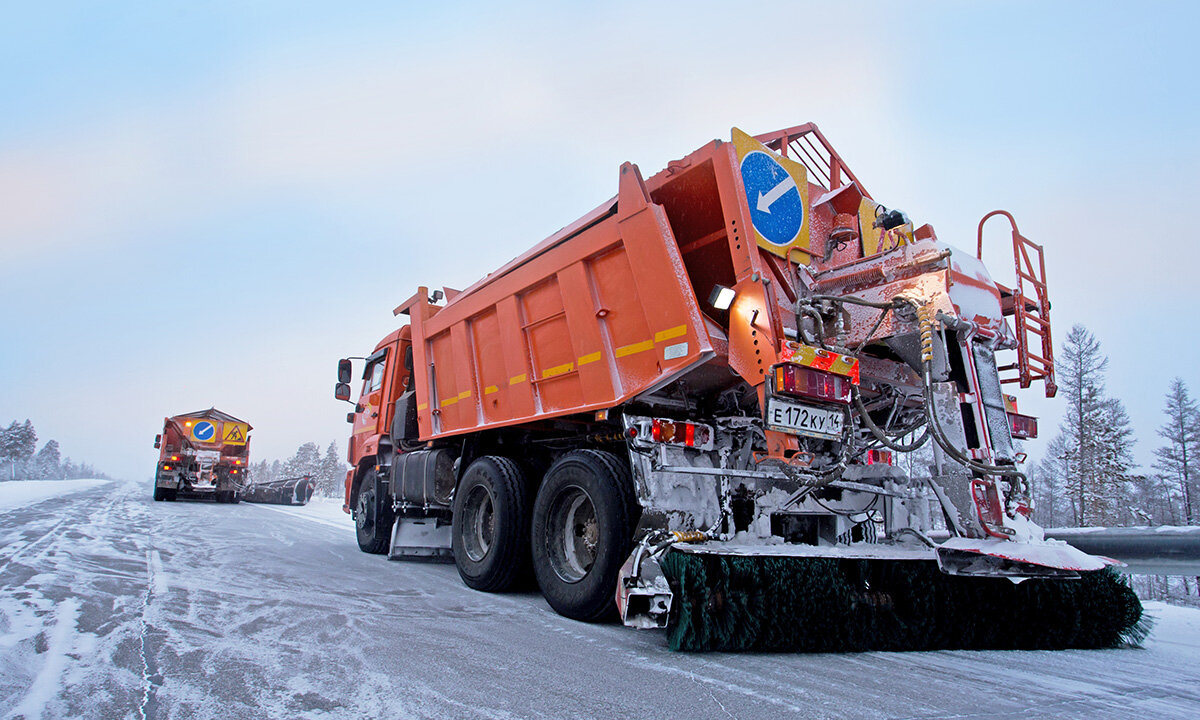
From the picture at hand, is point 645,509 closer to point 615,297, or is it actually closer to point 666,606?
point 666,606

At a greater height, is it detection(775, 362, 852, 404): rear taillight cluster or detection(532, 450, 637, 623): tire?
detection(775, 362, 852, 404): rear taillight cluster

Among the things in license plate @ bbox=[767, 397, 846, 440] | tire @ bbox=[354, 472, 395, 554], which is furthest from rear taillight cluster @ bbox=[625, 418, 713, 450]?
tire @ bbox=[354, 472, 395, 554]

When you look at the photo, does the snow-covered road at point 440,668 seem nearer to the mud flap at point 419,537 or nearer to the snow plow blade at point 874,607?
the snow plow blade at point 874,607

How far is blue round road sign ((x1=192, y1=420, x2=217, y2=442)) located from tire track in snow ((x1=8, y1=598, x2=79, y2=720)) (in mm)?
19955

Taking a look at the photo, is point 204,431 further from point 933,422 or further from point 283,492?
point 933,422

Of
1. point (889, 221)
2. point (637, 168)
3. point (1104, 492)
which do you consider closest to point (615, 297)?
point (637, 168)

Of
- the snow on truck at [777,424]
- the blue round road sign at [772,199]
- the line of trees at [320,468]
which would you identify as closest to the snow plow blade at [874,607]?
the snow on truck at [777,424]

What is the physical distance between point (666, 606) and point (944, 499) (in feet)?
5.39

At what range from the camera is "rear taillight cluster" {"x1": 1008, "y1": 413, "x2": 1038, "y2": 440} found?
12.9 feet

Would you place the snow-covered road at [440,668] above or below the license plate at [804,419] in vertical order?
below

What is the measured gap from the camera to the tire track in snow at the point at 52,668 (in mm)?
2186

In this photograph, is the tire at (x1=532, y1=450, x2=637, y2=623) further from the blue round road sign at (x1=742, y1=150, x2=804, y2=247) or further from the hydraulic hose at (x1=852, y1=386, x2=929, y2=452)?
the blue round road sign at (x1=742, y1=150, x2=804, y2=247)

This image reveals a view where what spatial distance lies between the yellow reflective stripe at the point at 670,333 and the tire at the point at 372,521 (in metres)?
5.19

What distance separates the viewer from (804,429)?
344 cm
